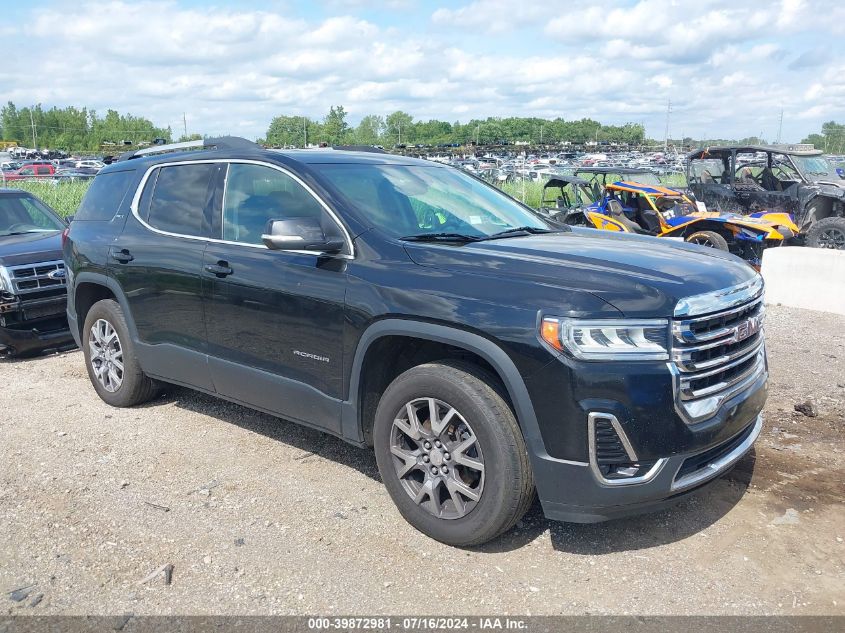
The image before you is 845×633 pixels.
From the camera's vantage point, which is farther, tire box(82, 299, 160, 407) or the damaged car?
the damaged car

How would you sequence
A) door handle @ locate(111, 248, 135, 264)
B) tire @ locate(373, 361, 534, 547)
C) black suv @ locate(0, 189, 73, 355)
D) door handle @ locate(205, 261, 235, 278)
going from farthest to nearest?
black suv @ locate(0, 189, 73, 355) < door handle @ locate(111, 248, 135, 264) < door handle @ locate(205, 261, 235, 278) < tire @ locate(373, 361, 534, 547)

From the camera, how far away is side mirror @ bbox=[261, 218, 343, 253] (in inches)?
154

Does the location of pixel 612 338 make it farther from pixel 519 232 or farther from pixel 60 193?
pixel 60 193

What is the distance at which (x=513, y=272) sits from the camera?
3506mm

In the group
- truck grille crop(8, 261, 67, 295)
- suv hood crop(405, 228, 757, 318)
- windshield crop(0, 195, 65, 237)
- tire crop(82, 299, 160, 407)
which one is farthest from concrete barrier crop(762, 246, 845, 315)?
windshield crop(0, 195, 65, 237)

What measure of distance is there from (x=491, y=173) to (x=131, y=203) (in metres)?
34.8

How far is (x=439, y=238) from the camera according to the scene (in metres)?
4.10

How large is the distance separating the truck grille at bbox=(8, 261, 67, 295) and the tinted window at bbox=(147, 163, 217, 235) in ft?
8.07

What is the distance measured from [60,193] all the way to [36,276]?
11.5m

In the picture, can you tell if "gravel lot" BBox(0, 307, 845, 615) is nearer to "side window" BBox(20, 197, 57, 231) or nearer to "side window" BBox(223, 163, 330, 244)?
"side window" BBox(223, 163, 330, 244)

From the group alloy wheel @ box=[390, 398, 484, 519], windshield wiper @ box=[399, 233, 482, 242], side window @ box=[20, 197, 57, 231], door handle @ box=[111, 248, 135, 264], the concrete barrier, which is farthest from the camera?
the concrete barrier

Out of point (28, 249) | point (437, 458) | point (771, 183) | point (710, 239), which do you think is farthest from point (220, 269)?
point (771, 183)

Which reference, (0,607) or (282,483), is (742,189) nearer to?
(282,483)

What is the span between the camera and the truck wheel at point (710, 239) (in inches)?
475
